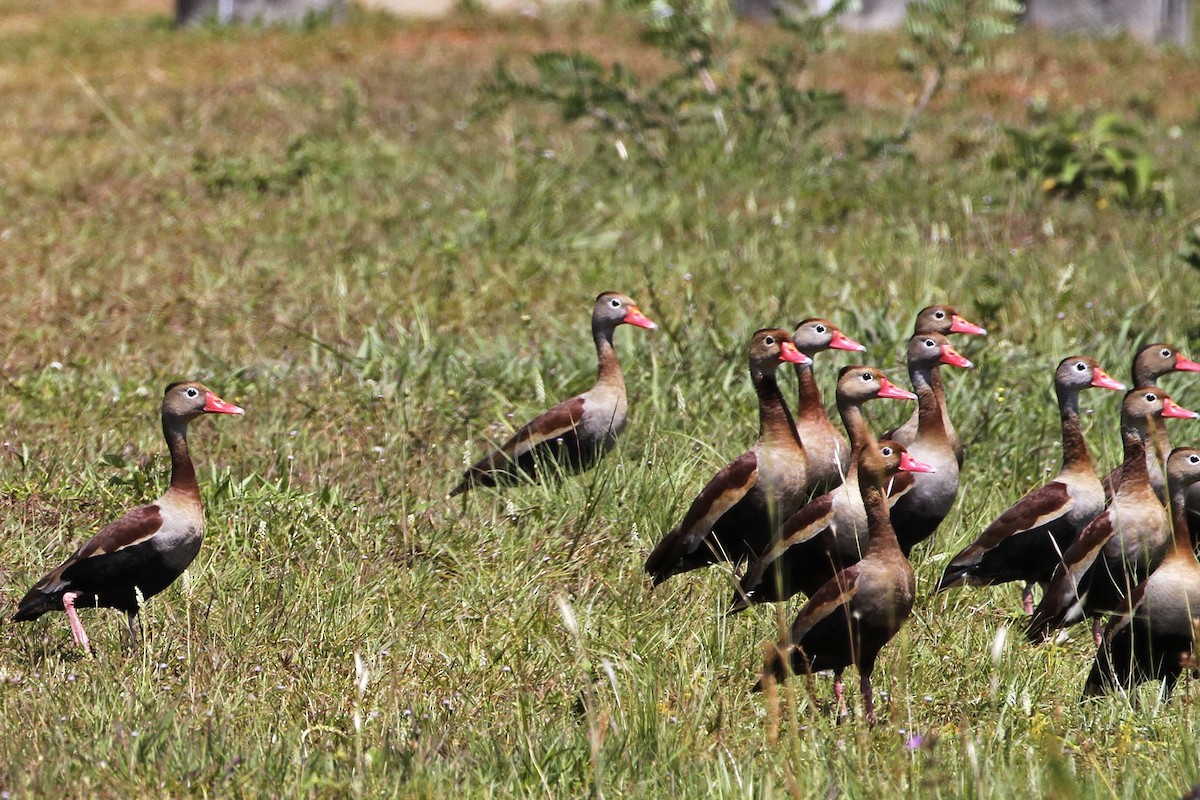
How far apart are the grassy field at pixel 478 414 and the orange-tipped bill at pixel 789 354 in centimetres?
59

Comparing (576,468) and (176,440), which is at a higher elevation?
(176,440)

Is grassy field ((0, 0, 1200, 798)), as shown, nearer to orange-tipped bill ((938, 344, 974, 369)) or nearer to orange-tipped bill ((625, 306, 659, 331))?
orange-tipped bill ((625, 306, 659, 331))

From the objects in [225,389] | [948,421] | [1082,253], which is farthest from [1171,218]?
[225,389]

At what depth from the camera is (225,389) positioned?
263 inches

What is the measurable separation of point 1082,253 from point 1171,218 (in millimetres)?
1172

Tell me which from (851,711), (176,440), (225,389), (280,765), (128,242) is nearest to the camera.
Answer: (280,765)

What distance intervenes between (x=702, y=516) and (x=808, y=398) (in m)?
0.69

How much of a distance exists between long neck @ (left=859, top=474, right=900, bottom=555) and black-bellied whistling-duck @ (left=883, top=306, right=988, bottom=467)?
1286 millimetres

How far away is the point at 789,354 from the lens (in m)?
5.18

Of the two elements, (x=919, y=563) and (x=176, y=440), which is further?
(x=919, y=563)

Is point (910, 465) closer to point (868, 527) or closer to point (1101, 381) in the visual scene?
point (868, 527)

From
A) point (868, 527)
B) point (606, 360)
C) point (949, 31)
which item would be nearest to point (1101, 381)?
point (868, 527)

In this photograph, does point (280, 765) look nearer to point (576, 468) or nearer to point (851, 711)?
point (851, 711)

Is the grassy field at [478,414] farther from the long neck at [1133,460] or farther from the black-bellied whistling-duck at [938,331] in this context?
the long neck at [1133,460]
